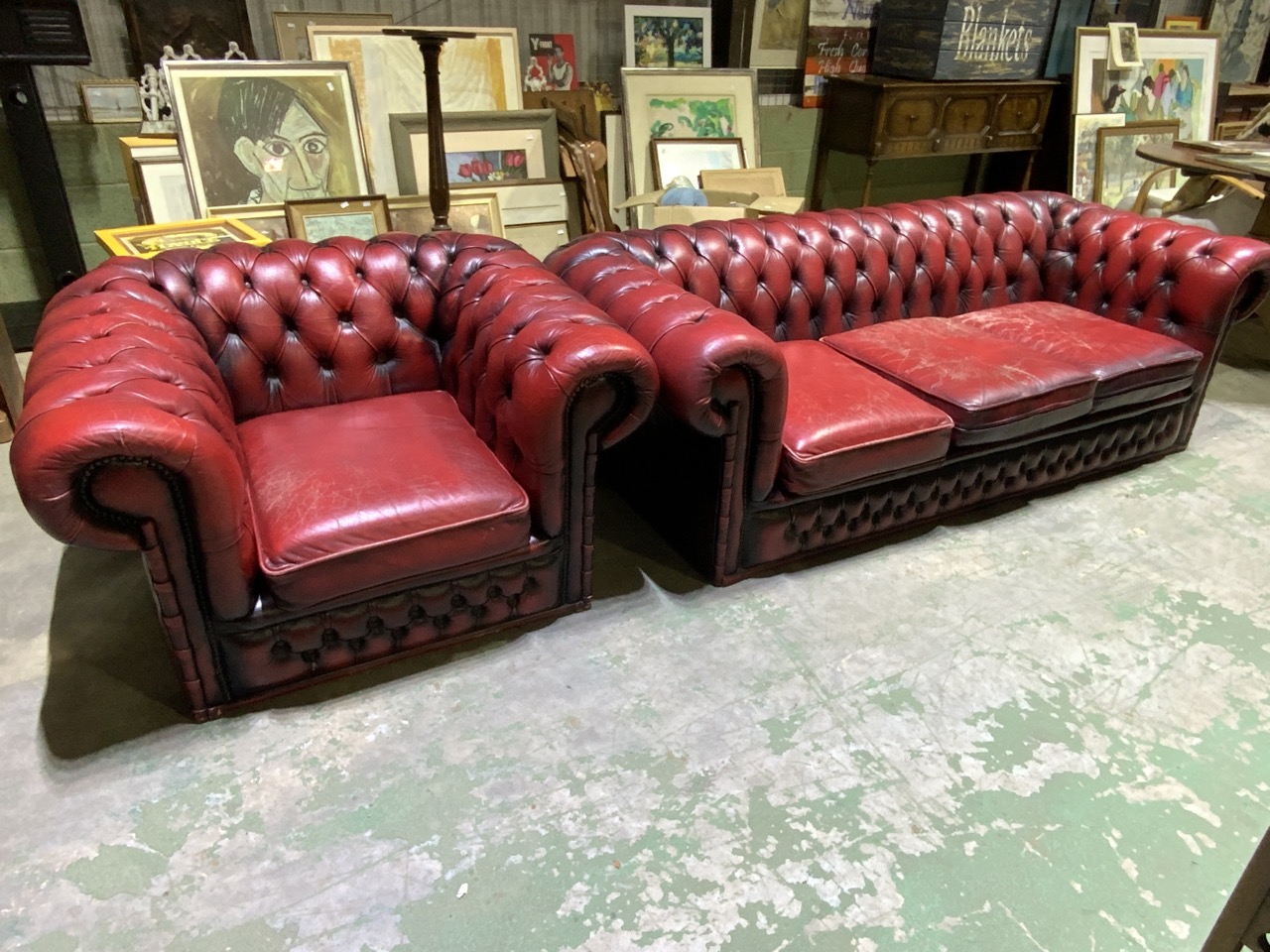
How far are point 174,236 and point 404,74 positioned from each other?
1277 mm

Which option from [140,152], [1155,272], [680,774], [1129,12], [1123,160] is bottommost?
[680,774]

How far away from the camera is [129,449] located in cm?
151

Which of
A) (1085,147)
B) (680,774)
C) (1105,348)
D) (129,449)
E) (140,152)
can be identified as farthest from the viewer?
(1085,147)

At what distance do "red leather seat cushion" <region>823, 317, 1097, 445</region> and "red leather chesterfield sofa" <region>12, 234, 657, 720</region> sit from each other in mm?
1047

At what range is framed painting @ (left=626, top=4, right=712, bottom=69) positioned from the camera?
4023 millimetres

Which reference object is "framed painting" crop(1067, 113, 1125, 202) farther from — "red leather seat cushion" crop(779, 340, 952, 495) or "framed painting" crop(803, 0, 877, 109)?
"red leather seat cushion" crop(779, 340, 952, 495)

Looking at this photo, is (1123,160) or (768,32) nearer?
(768,32)

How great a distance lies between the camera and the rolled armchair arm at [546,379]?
6.17 feet

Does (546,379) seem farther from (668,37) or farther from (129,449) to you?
(668,37)

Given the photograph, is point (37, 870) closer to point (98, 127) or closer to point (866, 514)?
point (866, 514)

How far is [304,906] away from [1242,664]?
225 centimetres

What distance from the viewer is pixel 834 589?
240cm

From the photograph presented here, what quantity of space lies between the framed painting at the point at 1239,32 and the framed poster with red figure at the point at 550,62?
15.6 feet

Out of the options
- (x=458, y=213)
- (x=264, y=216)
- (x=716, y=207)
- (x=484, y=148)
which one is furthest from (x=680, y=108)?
(x=264, y=216)
